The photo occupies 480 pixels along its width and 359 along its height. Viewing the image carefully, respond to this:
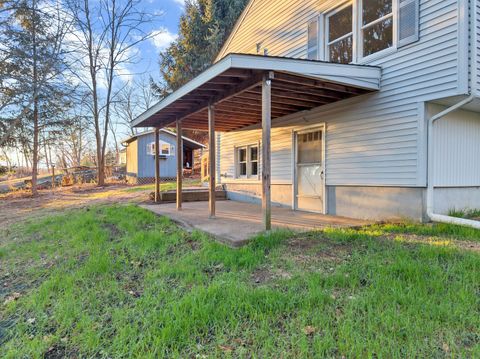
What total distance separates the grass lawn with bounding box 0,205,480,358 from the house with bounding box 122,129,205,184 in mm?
15057

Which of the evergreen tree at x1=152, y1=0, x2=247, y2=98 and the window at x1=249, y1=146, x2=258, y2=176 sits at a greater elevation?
the evergreen tree at x1=152, y1=0, x2=247, y2=98

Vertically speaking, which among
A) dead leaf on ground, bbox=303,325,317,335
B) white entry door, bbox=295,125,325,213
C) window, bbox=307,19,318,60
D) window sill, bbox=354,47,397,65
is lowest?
dead leaf on ground, bbox=303,325,317,335

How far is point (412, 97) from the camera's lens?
206 inches

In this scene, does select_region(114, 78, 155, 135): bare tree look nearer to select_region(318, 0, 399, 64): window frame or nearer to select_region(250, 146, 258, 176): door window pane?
select_region(250, 146, 258, 176): door window pane

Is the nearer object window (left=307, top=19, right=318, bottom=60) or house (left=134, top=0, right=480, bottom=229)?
house (left=134, top=0, right=480, bottom=229)

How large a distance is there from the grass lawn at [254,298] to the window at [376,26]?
356 centimetres

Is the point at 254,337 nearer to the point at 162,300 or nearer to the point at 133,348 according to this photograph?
the point at 133,348

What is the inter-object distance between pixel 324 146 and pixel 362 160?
1.04 metres

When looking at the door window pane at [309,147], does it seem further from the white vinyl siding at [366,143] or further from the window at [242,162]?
the window at [242,162]

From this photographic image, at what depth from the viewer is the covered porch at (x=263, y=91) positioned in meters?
4.63

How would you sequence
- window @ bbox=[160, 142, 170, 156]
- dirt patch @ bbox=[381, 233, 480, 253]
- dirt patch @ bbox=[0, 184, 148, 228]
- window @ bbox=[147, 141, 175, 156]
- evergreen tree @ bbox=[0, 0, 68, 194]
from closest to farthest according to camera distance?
dirt patch @ bbox=[381, 233, 480, 253] < dirt patch @ bbox=[0, 184, 148, 228] < evergreen tree @ bbox=[0, 0, 68, 194] < window @ bbox=[147, 141, 175, 156] < window @ bbox=[160, 142, 170, 156]

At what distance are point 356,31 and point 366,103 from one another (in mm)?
1531

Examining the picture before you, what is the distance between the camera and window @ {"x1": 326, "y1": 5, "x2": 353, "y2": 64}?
643 centimetres

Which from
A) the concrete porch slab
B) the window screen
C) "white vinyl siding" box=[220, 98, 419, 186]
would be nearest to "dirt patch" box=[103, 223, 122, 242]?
the concrete porch slab
